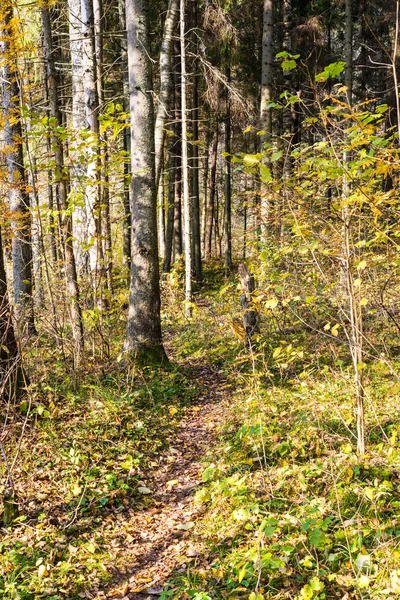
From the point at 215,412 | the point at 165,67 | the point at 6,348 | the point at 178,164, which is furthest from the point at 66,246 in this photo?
the point at 178,164

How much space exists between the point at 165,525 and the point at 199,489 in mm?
525

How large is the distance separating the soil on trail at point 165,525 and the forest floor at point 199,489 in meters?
0.01

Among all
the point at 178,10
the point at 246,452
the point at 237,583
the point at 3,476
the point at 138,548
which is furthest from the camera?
the point at 178,10

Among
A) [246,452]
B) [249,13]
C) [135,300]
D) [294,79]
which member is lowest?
[246,452]

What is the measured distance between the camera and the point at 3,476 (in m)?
4.29

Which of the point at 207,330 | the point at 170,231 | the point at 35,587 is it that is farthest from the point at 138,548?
the point at 170,231

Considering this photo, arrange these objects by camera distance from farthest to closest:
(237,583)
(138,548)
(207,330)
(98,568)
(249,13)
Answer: (249,13), (207,330), (138,548), (98,568), (237,583)

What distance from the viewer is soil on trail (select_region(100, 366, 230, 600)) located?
357 centimetres

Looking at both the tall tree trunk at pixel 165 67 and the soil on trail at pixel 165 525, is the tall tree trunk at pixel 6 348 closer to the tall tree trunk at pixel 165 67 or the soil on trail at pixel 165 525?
the soil on trail at pixel 165 525

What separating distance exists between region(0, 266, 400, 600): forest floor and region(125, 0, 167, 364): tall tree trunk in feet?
1.90

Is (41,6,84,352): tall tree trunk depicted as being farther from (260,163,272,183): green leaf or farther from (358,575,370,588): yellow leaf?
(358,575,370,588): yellow leaf

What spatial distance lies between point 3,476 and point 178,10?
10775mm

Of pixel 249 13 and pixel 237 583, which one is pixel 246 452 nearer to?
pixel 237 583

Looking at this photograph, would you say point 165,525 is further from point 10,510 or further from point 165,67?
point 165,67
